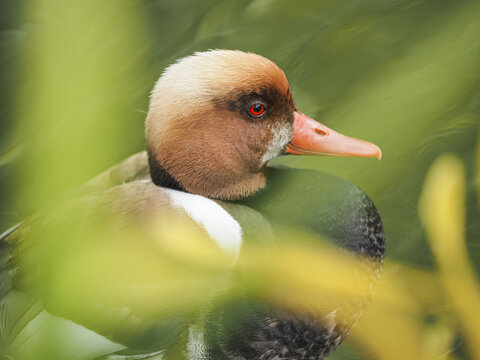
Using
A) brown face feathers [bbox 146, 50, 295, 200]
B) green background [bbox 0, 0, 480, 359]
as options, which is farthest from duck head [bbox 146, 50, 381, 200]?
green background [bbox 0, 0, 480, 359]

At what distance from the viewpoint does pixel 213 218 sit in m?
1.55

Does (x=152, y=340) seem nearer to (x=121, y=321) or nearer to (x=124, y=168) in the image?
(x=121, y=321)

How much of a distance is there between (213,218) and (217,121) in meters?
0.23

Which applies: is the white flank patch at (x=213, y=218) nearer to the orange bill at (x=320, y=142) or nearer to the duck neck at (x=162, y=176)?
the duck neck at (x=162, y=176)

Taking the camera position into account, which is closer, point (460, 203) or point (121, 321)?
point (121, 321)

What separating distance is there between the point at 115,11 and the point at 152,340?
4.96 ft

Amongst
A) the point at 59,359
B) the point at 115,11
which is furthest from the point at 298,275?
the point at 115,11

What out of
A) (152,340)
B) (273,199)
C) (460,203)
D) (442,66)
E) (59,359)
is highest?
(442,66)

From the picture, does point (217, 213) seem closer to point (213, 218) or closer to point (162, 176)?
point (213, 218)

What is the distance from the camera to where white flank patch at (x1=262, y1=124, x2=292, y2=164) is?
1628 millimetres

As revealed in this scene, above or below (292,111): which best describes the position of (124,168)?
below

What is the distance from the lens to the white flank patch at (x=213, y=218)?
1508 mm

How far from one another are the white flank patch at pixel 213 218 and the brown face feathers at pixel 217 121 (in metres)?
0.04

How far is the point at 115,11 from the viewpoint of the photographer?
2535 millimetres
